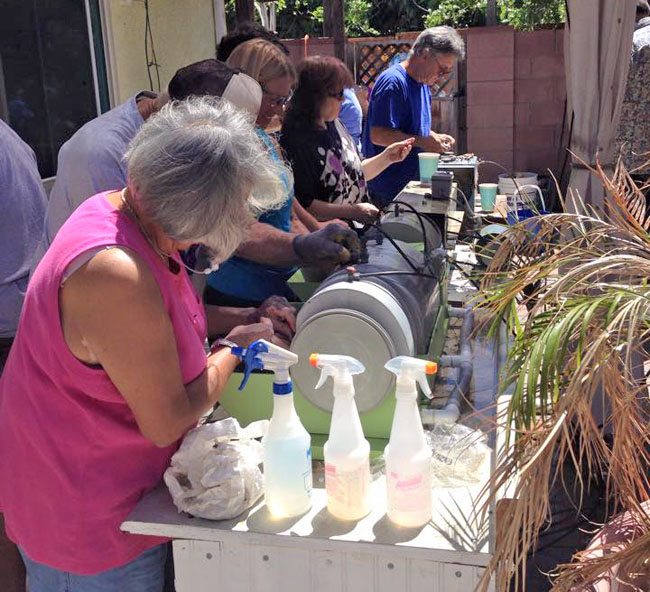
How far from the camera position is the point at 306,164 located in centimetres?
308

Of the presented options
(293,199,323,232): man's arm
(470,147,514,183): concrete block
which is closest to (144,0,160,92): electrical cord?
(293,199,323,232): man's arm

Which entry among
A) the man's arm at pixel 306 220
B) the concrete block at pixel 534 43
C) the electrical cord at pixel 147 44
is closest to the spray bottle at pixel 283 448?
the man's arm at pixel 306 220

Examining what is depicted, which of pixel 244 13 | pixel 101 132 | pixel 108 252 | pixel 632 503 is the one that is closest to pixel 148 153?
pixel 108 252

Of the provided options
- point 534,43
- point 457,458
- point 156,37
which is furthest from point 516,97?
point 457,458

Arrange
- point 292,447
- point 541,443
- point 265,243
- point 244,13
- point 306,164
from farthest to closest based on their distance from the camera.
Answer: point 244,13
point 306,164
point 265,243
point 292,447
point 541,443

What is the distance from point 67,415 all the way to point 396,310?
721mm

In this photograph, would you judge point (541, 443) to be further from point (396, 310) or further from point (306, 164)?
point (306, 164)

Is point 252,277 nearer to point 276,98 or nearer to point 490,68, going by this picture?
point 276,98

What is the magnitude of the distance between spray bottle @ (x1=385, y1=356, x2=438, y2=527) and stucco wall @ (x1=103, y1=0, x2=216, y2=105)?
13.4 feet

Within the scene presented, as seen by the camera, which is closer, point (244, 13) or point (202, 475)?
point (202, 475)

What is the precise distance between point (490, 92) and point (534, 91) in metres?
0.55

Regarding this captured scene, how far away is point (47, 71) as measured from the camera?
4.20 meters

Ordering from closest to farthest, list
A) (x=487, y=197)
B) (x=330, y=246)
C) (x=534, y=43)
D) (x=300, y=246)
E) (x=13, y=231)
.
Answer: (x=330, y=246)
(x=300, y=246)
(x=13, y=231)
(x=487, y=197)
(x=534, y=43)

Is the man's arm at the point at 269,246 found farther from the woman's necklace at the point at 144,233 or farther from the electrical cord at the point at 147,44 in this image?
the electrical cord at the point at 147,44
